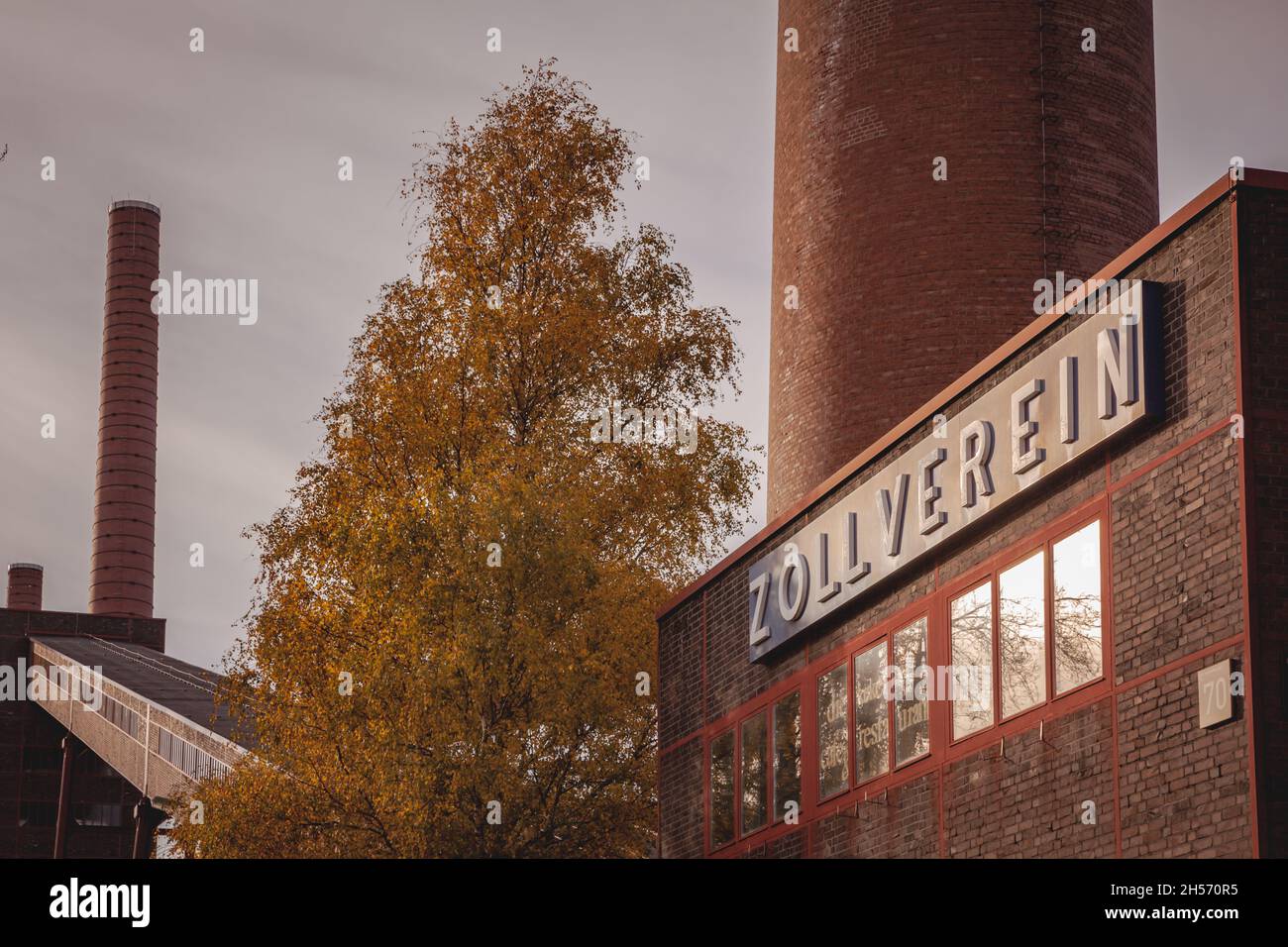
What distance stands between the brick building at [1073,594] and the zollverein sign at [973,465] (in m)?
0.03

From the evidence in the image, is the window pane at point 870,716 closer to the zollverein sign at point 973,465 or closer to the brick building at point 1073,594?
the brick building at point 1073,594

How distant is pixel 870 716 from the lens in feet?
57.8

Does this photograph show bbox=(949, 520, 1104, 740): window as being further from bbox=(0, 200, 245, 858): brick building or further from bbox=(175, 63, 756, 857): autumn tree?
bbox=(0, 200, 245, 858): brick building

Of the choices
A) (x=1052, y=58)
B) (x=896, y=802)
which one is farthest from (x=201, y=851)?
(x=1052, y=58)

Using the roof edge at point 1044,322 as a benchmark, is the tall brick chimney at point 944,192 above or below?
above

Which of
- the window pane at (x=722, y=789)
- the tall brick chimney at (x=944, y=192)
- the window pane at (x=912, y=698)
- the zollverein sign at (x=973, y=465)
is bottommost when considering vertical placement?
the window pane at (x=722, y=789)

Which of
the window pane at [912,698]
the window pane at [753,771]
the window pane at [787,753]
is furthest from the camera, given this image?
the window pane at [753,771]

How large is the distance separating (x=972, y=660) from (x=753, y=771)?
5.17 metres

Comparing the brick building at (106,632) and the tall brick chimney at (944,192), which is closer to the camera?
the tall brick chimney at (944,192)

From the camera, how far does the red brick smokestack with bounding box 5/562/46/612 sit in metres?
70.9

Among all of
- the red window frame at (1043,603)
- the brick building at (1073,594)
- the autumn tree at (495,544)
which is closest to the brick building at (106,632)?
the autumn tree at (495,544)

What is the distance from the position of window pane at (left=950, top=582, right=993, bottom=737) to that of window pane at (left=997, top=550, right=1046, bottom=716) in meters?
0.21

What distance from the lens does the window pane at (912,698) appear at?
650 inches

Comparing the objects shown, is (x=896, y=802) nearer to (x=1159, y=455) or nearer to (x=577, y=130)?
(x=1159, y=455)
